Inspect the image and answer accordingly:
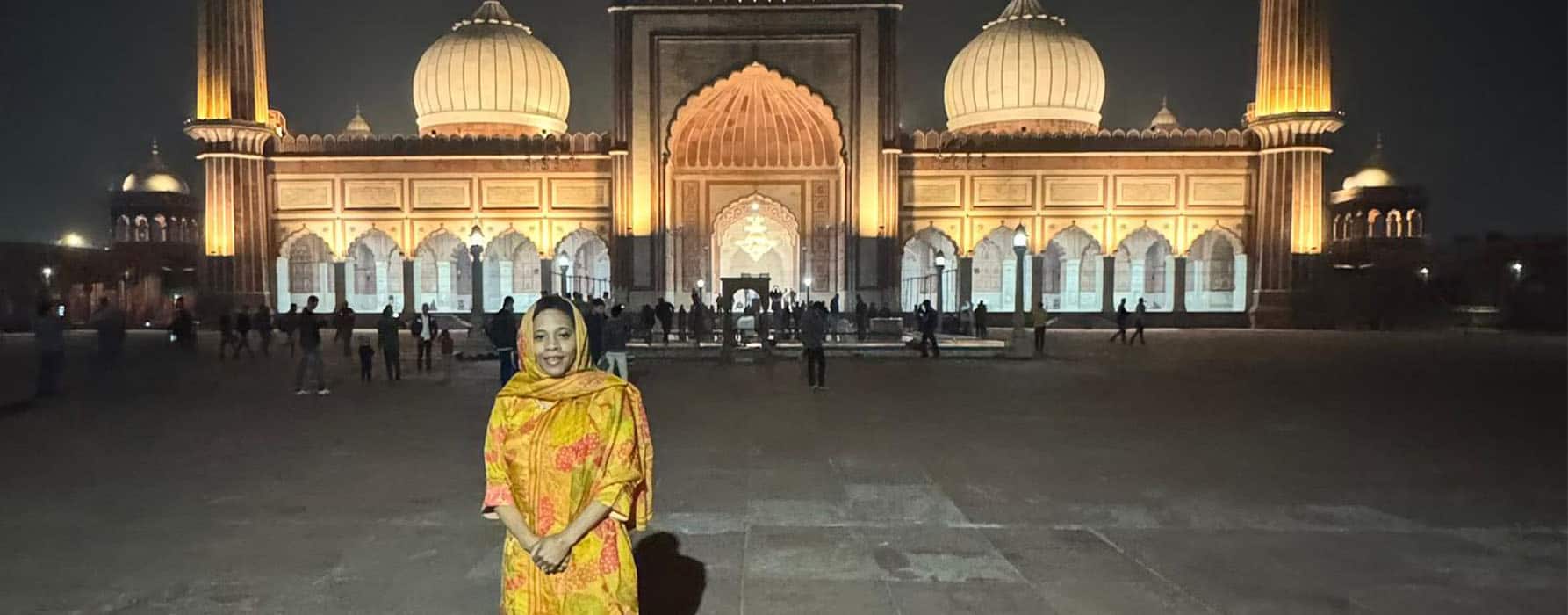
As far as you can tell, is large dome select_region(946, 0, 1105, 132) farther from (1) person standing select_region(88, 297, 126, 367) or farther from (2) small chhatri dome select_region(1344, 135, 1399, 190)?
(1) person standing select_region(88, 297, 126, 367)

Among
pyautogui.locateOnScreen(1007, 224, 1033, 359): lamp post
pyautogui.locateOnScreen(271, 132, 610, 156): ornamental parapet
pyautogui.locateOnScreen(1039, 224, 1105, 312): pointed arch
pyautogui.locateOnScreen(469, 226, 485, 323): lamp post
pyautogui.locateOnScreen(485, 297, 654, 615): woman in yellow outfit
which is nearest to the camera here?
pyautogui.locateOnScreen(485, 297, 654, 615): woman in yellow outfit

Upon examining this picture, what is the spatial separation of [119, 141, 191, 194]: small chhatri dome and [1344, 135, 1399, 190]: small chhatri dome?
47404mm

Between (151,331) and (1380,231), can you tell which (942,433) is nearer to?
(151,331)

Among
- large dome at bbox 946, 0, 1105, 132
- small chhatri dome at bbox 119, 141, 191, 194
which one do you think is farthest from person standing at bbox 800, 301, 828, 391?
small chhatri dome at bbox 119, 141, 191, 194

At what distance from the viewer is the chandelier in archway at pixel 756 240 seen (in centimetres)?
3525

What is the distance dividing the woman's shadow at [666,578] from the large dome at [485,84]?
99.7 feet

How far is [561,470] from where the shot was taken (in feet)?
7.10

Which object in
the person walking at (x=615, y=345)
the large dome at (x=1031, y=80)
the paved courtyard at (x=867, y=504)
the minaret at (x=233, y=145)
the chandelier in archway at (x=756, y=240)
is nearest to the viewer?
the paved courtyard at (x=867, y=504)

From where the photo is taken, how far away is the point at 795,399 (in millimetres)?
9602

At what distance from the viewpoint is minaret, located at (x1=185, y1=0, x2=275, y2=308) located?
27.2 metres

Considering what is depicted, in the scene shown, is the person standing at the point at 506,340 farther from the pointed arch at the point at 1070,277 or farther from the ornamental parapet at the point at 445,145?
the pointed arch at the point at 1070,277

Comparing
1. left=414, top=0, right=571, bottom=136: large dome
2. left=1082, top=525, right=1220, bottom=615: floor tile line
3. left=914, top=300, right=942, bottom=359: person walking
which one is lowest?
left=1082, top=525, right=1220, bottom=615: floor tile line

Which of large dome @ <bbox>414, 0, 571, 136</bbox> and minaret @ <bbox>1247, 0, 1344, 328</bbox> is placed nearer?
minaret @ <bbox>1247, 0, 1344, 328</bbox>

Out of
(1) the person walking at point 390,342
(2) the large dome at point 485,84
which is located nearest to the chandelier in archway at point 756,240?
(2) the large dome at point 485,84
